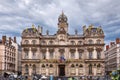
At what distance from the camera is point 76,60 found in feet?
304

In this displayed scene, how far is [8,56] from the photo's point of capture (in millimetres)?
98562

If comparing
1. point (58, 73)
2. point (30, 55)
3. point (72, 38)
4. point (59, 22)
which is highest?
point (59, 22)

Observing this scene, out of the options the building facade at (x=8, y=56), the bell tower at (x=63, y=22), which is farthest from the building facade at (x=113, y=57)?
the building facade at (x=8, y=56)

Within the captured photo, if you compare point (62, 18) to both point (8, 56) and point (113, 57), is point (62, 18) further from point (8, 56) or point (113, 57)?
point (113, 57)

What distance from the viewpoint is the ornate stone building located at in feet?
A: 303

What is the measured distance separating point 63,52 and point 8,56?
66.8 ft

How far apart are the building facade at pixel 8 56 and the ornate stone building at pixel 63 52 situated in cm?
666

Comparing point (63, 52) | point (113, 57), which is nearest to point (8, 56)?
point (63, 52)

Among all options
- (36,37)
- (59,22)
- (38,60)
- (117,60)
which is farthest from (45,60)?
(117,60)

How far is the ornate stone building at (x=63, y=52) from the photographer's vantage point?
92438 millimetres

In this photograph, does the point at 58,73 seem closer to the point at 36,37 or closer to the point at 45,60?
the point at 45,60

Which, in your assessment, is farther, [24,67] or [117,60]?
[117,60]

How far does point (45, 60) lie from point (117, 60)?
1254 inches

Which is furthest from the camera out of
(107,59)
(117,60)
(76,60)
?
(107,59)
